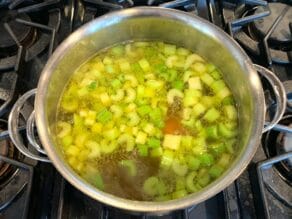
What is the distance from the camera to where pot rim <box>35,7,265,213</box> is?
787 mm

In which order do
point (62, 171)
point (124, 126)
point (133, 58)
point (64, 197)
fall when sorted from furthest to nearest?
point (133, 58)
point (124, 126)
point (64, 197)
point (62, 171)

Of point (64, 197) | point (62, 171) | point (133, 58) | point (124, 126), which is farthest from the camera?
point (133, 58)

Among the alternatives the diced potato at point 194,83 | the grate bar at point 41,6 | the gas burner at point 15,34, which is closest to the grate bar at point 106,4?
the grate bar at point 41,6

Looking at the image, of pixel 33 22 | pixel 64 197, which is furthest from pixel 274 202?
pixel 33 22

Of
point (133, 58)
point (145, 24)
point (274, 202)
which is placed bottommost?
point (274, 202)

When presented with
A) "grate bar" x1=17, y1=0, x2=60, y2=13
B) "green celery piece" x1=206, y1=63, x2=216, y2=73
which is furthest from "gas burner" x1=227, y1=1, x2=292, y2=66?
"grate bar" x1=17, y1=0, x2=60, y2=13

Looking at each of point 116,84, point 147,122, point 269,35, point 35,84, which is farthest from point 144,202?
point 269,35

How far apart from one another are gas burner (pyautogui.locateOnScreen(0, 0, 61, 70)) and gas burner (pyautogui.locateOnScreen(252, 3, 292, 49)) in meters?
0.66

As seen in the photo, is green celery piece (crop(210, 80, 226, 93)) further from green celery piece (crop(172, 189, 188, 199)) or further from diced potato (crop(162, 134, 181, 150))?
green celery piece (crop(172, 189, 188, 199))

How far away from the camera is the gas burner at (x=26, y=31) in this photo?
1.15m

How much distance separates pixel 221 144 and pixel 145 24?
0.41 meters

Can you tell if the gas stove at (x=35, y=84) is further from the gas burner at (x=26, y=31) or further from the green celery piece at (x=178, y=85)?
the green celery piece at (x=178, y=85)

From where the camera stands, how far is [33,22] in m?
1.21

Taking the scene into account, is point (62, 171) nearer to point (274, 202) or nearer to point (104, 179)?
point (104, 179)
